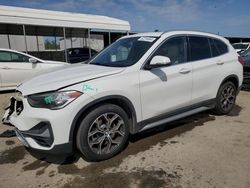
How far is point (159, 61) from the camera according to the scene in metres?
3.43

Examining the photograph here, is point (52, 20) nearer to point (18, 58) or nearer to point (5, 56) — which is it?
point (18, 58)

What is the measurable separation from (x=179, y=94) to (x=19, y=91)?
7.90 feet

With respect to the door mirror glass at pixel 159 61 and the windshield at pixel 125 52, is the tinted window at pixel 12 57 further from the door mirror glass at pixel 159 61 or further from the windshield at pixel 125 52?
the door mirror glass at pixel 159 61

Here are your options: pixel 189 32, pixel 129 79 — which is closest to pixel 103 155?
pixel 129 79

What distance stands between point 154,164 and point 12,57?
688cm

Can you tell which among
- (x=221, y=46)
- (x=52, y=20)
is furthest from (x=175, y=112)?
(x=52, y=20)

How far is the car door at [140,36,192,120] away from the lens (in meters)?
3.48

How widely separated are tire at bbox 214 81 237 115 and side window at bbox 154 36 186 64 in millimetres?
1277

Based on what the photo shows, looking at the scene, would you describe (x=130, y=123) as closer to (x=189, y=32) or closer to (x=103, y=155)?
(x=103, y=155)

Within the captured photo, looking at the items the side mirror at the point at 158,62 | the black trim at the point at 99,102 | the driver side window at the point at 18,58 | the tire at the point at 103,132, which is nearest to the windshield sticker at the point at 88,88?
the black trim at the point at 99,102

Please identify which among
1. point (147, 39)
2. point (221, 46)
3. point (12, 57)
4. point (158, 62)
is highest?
point (147, 39)

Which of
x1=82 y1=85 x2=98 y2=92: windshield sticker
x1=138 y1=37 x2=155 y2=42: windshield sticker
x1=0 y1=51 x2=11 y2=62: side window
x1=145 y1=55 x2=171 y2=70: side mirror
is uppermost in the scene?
x1=138 y1=37 x2=155 y2=42: windshield sticker

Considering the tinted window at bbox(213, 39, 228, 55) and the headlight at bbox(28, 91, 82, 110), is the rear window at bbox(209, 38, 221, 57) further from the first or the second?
the headlight at bbox(28, 91, 82, 110)

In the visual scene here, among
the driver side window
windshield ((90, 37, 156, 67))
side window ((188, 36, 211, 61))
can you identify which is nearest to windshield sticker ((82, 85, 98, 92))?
windshield ((90, 37, 156, 67))
